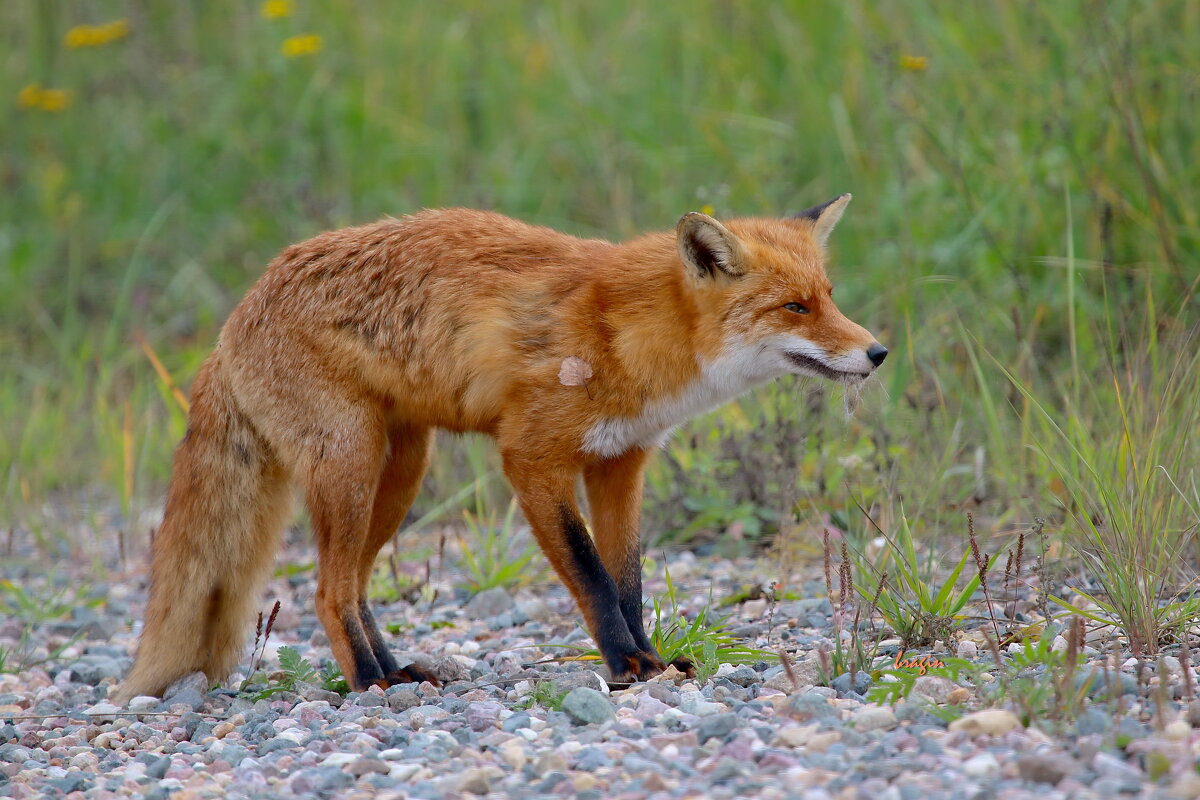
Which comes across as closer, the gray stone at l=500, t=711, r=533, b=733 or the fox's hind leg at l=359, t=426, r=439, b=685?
the gray stone at l=500, t=711, r=533, b=733

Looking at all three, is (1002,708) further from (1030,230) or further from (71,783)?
(1030,230)

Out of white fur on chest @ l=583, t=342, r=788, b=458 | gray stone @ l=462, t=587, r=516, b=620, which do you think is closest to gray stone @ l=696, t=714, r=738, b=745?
white fur on chest @ l=583, t=342, r=788, b=458

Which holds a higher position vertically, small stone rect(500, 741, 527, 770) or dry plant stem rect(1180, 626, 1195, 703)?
dry plant stem rect(1180, 626, 1195, 703)

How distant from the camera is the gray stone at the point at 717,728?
118 inches

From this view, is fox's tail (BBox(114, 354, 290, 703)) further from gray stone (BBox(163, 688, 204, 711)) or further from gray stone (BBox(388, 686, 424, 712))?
gray stone (BBox(388, 686, 424, 712))

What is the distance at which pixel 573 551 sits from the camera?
3812mm

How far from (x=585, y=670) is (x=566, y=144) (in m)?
5.66

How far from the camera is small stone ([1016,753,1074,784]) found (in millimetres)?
2498

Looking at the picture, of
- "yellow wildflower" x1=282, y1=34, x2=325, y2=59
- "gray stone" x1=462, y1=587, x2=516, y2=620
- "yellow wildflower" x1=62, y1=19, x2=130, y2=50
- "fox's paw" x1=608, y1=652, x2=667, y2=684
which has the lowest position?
"gray stone" x1=462, y1=587, x2=516, y2=620

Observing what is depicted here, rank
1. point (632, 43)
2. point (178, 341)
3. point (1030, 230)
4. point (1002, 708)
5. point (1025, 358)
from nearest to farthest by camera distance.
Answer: point (1002, 708)
point (1025, 358)
point (1030, 230)
point (178, 341)
point (632, 43)

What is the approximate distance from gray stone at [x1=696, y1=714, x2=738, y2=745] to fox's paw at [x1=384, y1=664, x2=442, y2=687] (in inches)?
50.0

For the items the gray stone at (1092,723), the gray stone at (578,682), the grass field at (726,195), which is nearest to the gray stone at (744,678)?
the gray stone at (578,682)

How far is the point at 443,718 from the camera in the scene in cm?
343

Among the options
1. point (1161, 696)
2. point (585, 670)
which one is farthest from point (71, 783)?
point (1161, 696)
